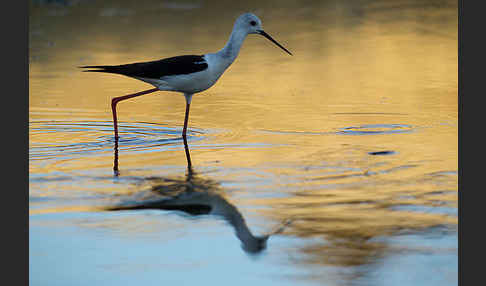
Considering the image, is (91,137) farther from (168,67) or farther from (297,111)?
(297,111)

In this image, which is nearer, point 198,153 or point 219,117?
point 198,153

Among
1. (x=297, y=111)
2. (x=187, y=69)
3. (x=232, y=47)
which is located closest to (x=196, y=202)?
(x=187, y=69)

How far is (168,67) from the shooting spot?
312 inches

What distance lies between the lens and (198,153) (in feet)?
23.7

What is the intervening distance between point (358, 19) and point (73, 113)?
28.6 feet

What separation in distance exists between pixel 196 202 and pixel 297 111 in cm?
327

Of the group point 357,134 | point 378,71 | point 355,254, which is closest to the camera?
point 355,254

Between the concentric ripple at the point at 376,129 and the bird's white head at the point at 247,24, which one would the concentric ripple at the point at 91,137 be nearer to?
the bird's white head at the point at 247,24

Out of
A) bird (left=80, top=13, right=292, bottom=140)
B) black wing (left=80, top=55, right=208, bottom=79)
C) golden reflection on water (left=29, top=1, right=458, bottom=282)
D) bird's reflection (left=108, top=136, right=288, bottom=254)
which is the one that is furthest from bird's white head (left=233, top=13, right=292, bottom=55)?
bird's reflection (left=108, top=136, right=288, bottom=254)

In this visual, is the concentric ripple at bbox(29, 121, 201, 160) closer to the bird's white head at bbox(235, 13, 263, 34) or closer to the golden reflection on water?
the golden reflection on water

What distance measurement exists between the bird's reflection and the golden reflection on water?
0.52 feet

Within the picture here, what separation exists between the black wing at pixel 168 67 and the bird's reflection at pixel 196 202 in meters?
1.68

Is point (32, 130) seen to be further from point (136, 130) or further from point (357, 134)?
point (357, 134)

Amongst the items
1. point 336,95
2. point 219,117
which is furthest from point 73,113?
point 336,95
